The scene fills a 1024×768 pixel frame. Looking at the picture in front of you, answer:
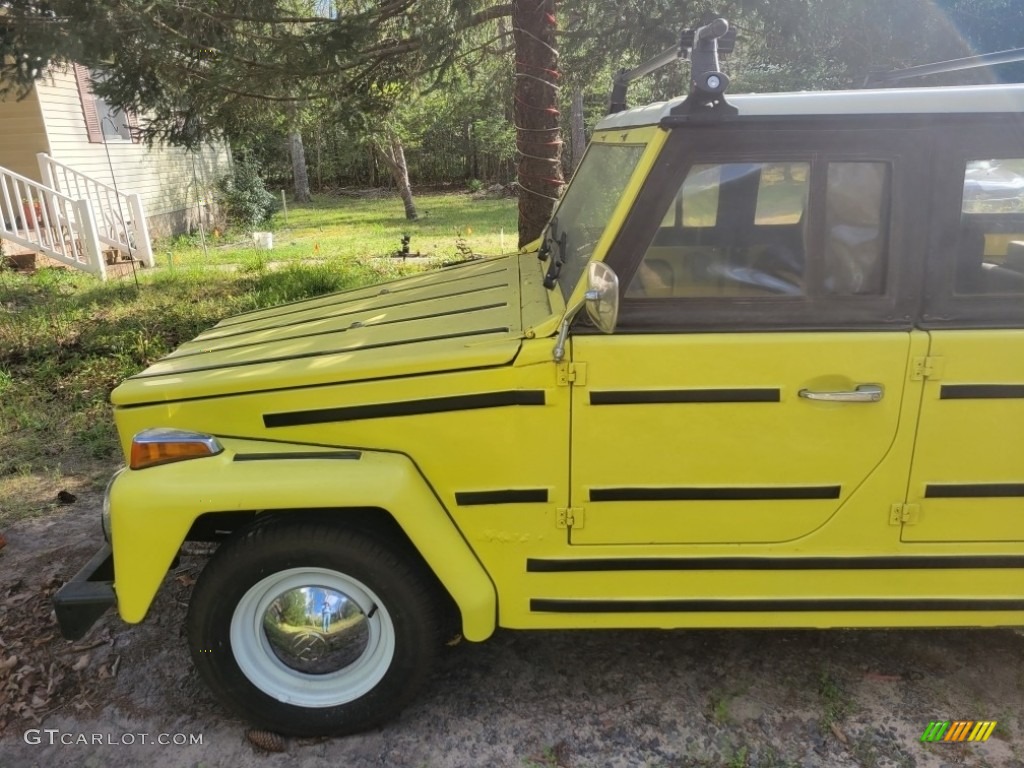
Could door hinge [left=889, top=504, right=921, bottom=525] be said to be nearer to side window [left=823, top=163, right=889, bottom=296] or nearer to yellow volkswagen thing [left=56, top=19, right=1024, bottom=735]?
yellow volkswagen thing [left=56, top=19, right=1024, bottom=735]

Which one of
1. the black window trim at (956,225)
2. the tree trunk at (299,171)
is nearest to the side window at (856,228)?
the black window trim at (956,225)

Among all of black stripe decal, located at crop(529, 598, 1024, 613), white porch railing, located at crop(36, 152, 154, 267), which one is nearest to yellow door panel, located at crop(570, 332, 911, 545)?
black stripe decal, located at crop(529, 598, 1024, 613)

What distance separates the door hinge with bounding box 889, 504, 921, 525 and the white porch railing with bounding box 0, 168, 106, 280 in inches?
408

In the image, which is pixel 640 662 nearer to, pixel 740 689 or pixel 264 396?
pixel 740 689

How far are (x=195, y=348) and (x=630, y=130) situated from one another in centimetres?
189

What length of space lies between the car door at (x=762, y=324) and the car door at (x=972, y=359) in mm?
82

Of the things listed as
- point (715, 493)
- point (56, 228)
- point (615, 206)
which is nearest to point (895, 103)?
point (615, 206)

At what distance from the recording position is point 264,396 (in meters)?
2.45

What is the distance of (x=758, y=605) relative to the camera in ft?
8.18

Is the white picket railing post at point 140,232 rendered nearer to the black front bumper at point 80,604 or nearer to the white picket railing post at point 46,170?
the white picket railing post at point 46,170

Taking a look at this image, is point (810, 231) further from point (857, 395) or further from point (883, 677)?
point (883, 677)

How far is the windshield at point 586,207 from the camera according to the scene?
2502 millimetres

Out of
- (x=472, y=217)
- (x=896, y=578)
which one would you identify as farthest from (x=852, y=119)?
(x=472, y=217)

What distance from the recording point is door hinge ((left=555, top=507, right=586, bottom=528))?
2424mm
